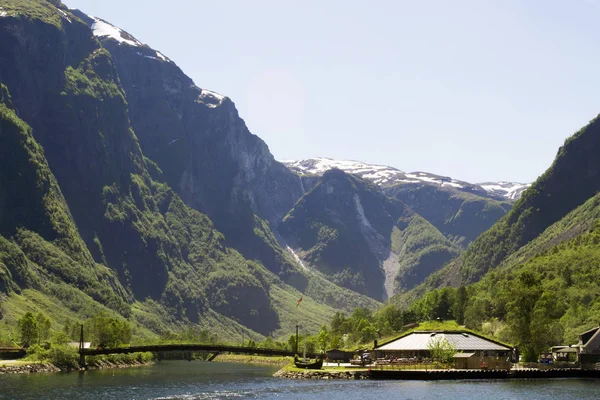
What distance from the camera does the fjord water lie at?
5027 inches

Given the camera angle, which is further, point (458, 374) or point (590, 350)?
point (590, 350)

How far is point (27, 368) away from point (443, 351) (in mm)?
94748

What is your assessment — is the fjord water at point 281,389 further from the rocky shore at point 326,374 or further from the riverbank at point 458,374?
the riverbank at point 458,374

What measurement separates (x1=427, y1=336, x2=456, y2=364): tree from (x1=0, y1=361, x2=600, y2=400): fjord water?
74.7 ft

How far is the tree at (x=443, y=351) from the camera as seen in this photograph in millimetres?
175250

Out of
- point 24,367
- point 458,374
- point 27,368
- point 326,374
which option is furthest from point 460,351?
point 24,367

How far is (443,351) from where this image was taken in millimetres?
176250

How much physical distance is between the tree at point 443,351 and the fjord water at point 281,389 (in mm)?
22760

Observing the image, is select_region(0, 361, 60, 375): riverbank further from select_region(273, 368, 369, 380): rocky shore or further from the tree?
the tree

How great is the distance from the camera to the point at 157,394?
134750 mm

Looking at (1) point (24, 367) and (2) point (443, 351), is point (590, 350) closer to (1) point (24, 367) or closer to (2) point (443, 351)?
(2) point (443, 351)

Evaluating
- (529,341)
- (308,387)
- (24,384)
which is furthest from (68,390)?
(529,341)

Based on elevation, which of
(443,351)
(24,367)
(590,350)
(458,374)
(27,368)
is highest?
(590,350)

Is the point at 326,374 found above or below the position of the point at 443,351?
below
